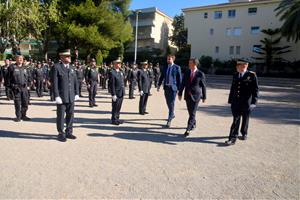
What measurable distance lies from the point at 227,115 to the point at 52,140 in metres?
6.49

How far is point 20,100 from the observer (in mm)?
9117

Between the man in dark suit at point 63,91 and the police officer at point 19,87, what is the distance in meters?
2.62

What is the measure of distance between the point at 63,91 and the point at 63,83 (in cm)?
18

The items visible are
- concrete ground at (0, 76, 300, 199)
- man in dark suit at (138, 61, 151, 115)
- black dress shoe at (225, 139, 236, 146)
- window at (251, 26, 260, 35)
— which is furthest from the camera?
window at (251, 26, 260, 35)

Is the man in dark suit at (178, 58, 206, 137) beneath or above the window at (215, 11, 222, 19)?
beneath

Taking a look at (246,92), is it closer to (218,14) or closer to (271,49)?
(271,49)

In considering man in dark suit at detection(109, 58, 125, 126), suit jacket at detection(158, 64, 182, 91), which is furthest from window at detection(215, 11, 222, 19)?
man in dark suit at detection(109, 58, 125, 126)

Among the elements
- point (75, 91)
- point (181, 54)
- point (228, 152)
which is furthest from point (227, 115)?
point (181, 54)

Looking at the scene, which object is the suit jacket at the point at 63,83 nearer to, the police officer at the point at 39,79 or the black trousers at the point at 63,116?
the black trousers at the point at 63,116

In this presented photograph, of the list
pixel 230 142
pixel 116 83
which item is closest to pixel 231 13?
pixel 116 83

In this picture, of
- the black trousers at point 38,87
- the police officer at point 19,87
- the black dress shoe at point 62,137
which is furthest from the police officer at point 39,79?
the black dress shoe at point 62,137

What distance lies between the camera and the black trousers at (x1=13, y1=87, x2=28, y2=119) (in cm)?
899

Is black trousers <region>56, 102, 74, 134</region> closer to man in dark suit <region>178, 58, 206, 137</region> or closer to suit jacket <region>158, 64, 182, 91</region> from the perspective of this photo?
man in dark suit <region>178, 58, 206, 137</region>

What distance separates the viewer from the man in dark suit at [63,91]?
6.91 m
